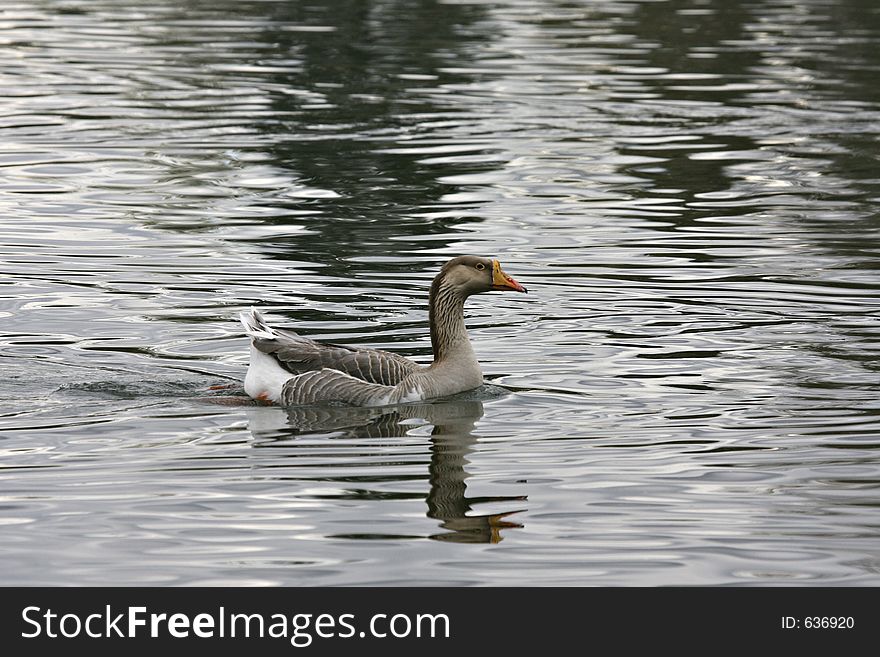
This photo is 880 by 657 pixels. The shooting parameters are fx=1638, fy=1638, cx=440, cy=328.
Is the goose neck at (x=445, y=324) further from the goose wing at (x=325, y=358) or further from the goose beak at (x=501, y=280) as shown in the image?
the goose wing at (x=325, y=358)

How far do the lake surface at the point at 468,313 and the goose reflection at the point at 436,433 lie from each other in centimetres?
4

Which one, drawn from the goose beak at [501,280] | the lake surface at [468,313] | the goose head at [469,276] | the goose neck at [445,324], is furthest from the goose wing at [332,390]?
the goose beak at [501,280]

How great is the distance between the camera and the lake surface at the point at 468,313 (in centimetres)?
1062

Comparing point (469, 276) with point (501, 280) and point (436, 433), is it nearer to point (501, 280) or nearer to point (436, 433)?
point (501, 280)

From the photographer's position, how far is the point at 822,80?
116 ft

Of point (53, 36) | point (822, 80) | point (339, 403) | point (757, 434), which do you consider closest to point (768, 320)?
point (757, 434)

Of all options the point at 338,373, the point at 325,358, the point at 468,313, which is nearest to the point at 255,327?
the point at 325,358

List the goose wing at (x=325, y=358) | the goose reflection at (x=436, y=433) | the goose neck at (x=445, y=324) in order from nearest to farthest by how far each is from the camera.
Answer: the goose reflection at (x=436, y=433) → the goose wing at (x=325, y=358) → the goose neck at (x=445, y=324)

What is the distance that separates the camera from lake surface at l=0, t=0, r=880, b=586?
10625mm

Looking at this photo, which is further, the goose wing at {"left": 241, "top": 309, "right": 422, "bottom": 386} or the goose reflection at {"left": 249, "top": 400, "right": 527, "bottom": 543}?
the goose wing at {"left": 241, "top": 309, "right": 422, "bottom": 386}

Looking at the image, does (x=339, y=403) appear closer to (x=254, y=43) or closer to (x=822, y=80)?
(x=822, y=80)

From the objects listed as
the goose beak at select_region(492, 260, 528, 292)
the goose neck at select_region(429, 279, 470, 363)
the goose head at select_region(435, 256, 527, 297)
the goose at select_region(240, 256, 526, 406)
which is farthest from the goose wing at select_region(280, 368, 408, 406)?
the goose beak at select_region(492, 260, 528, 292)

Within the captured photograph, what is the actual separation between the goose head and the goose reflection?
112 centimetres

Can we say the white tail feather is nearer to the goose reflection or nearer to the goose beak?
the goose reflection
